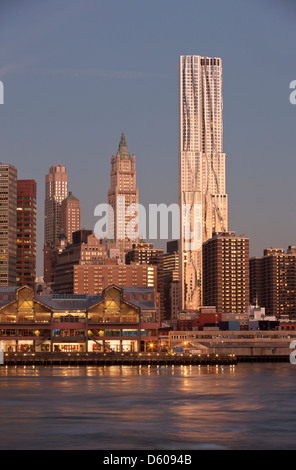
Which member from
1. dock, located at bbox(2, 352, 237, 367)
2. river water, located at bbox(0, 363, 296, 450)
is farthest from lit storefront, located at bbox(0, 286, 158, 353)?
river water, located at bbox(0, 363, 296, 450)

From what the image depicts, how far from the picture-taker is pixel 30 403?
78.5 metres

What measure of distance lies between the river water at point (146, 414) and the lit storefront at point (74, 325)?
66264 millimetres

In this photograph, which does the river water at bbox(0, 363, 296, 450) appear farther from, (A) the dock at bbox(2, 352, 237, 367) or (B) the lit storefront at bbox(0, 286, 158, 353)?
(B) the lit storefront at bbox(0, 286, 158, 353)

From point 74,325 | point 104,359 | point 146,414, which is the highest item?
point 74,325

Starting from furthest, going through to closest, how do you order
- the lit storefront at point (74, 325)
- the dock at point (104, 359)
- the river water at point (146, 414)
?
1. the lit storefront at point (74, 325)
2. the dock at point (104, 359)
3. the river water at point (146, 414)

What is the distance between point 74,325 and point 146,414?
108082 mm

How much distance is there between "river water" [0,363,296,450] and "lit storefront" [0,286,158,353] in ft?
217

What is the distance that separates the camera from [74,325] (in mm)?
177125

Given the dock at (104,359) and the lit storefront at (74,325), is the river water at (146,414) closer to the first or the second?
the dock at (104,359)

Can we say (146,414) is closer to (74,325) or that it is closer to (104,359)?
(104,359)

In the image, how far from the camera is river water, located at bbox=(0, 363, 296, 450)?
5503 centimetres

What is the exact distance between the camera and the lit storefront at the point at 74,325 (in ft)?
578

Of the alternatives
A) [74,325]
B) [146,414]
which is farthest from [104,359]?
[146,414]

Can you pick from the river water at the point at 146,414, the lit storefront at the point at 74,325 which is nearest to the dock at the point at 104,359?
the lit storefront at the point at 74,325
